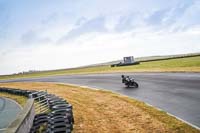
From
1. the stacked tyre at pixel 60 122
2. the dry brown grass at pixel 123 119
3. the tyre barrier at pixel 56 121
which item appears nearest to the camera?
the stacked tyre at pixel 60 122

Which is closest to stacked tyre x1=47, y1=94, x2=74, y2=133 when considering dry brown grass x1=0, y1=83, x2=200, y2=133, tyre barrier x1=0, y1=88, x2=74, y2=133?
tyre barrier x1=0, y1=88, x2=74, y2=133

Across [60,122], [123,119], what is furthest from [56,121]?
[123,119]

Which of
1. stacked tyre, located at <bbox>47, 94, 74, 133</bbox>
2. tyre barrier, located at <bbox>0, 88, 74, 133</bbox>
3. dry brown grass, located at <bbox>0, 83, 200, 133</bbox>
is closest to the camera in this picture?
stacked tyre, located at <bbox>47, 94, 74, 133</bbox>

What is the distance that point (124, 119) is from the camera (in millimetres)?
14805

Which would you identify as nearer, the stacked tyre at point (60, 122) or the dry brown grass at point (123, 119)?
the stacked tyre at point (60, 122)

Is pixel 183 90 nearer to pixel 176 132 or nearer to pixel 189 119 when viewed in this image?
pixel 189 119

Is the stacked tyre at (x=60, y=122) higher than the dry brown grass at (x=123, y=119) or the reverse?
higher

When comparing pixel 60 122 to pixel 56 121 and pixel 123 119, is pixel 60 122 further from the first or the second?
pixel 123 119

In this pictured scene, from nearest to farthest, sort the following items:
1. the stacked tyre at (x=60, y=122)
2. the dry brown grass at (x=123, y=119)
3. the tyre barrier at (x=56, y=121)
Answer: the stacked tyre at (x=60, y=122) → the tyre barrier at (x=56, y=121) → the dry brown grass at (x=123, y=119)

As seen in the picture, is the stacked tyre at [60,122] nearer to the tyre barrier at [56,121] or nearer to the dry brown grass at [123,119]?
the tyre barrier at [56,121]

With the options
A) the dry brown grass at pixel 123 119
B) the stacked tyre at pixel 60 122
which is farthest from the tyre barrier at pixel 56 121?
the dry brown grass at pixel 123 119

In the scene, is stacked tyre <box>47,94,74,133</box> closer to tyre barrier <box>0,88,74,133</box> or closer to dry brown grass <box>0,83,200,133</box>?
tyre barrier <box>0,88,74,133</box>

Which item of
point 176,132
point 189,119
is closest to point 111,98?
point 189,119

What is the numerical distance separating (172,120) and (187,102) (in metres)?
4.49
